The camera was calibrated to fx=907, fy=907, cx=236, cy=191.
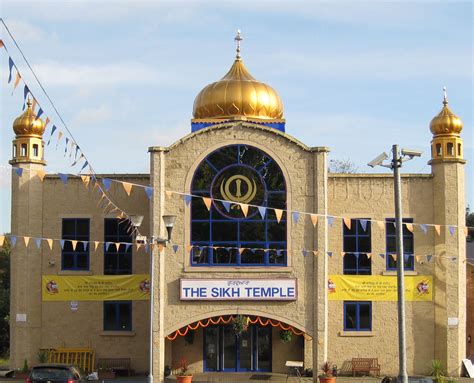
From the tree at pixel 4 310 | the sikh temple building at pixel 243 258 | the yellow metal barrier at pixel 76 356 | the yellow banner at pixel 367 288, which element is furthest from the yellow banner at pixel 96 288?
the tree at pixel 4 310

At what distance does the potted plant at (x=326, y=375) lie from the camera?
31125 mm

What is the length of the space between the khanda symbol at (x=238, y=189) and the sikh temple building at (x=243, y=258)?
48mm

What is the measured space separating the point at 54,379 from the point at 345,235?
552 inches

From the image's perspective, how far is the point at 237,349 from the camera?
3447 centimetres

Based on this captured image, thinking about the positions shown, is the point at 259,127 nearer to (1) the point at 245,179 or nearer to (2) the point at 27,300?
(1) the point at 245,179

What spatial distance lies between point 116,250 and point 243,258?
548cm

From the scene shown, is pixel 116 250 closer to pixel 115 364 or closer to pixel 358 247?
pixel 115 364

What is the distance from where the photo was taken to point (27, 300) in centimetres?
3491

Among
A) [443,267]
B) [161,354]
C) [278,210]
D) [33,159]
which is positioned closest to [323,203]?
[278,210]

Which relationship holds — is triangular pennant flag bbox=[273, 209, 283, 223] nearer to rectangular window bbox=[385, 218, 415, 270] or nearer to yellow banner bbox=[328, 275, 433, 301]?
yellow banner bbox=[328, 275, 433, 301]

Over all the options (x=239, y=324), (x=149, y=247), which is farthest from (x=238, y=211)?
(x=239, y=324)

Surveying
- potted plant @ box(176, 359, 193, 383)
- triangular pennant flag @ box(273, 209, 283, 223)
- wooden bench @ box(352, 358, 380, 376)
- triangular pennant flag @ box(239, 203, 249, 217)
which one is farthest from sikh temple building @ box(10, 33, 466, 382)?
triangular pennant flag @ box(239, 203, 249, 217)

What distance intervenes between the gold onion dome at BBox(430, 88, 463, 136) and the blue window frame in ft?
23.6

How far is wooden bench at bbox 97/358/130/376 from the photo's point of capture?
113ft
